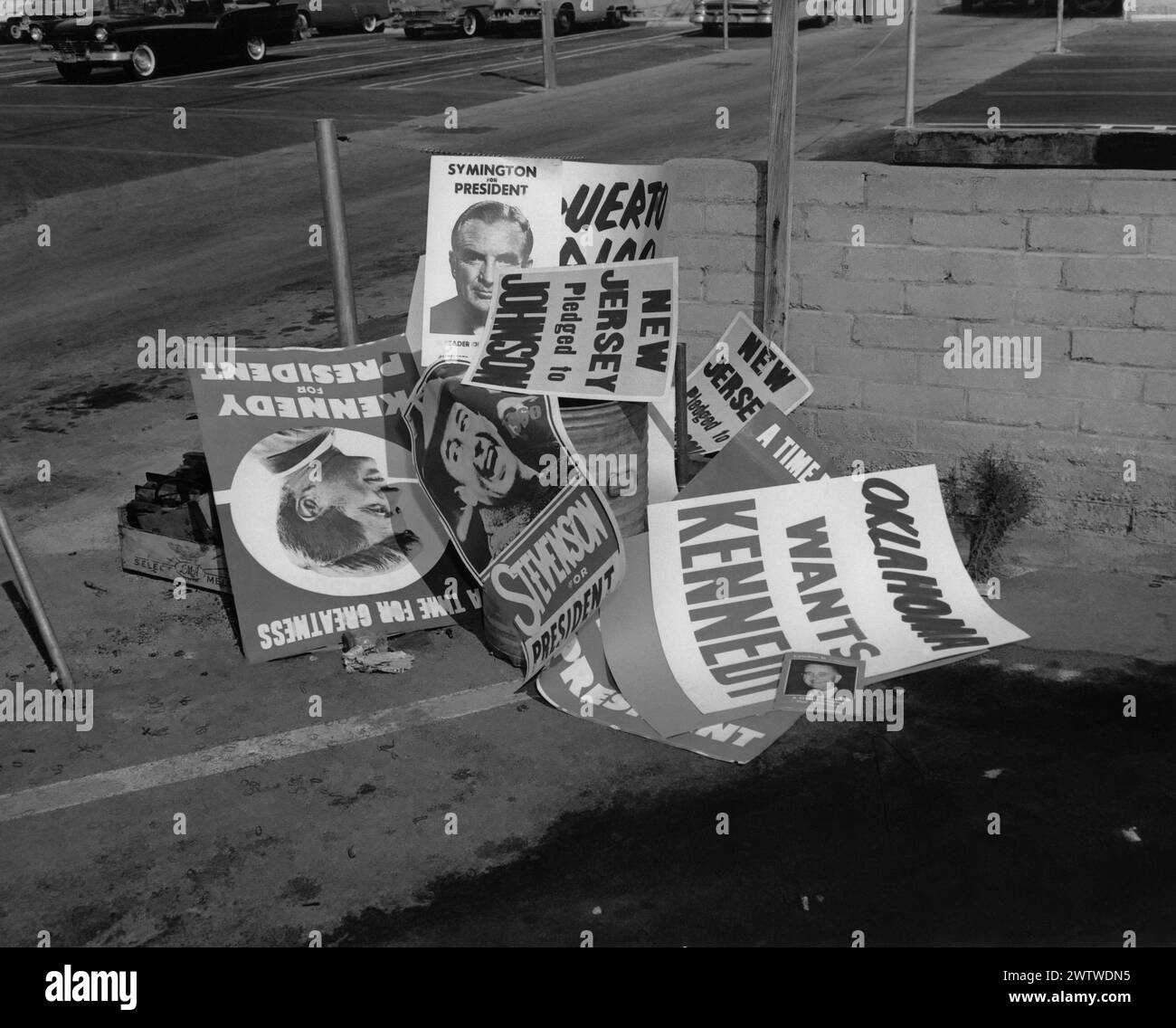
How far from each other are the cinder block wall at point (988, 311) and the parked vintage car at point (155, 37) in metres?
22.5

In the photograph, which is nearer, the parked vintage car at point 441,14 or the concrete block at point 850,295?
the concrete block at point 850,295

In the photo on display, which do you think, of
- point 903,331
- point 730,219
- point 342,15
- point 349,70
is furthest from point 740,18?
point 903,331

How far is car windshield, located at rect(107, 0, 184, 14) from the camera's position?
2717cm

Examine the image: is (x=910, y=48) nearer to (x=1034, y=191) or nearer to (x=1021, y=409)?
(x=1034, y=191)

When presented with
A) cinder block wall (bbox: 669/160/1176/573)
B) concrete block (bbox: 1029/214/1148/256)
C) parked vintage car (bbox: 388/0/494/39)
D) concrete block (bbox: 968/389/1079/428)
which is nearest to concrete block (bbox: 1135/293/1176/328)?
cinder block wall (bbox: 669/160/1176/573)

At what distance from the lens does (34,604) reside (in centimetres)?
584

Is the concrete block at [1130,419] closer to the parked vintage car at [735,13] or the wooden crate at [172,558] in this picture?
the wooden crate at [172,558]

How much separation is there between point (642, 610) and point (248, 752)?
184 centimetres

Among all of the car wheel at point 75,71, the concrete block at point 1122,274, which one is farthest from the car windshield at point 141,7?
the concrete block at point 1122,274

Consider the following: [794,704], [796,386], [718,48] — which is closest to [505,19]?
[718,48]

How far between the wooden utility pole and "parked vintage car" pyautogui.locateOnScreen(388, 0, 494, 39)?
98.7 ft

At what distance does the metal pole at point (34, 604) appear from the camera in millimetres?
5719

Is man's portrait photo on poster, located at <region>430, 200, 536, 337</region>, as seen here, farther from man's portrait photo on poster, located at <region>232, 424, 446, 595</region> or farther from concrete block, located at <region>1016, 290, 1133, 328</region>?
concrete block, located at <region>1016, 290, 1133, 328</region>

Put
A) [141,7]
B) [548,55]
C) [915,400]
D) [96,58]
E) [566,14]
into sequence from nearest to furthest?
[915,400], [548,55], [96,58], [141,7], [566,14]
